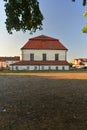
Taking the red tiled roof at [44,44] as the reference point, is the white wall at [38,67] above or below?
below

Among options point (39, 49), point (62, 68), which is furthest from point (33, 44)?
point (62, 68)

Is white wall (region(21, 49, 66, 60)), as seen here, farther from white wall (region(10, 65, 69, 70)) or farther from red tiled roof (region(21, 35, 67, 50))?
white wall (region(10, 65, 69, 70))

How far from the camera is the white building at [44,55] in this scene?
269 ft

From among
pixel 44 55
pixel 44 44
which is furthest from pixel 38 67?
pixel 44 44

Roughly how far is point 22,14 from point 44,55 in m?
74.6

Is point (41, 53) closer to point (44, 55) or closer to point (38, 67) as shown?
point (44, 55)

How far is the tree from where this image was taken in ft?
36.3

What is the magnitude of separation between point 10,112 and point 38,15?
4341 millimetres

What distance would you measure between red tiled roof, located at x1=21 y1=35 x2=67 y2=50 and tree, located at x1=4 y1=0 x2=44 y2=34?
243ft

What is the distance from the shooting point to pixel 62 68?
269 feet

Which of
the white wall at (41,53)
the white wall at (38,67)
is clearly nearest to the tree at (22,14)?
the white wall at (38,67)

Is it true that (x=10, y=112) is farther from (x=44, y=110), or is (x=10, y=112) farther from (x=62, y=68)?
(x=62, y=68)

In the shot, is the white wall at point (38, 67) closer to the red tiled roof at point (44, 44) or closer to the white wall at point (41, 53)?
the white wall at point (41, 53)

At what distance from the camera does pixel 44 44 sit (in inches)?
3428
